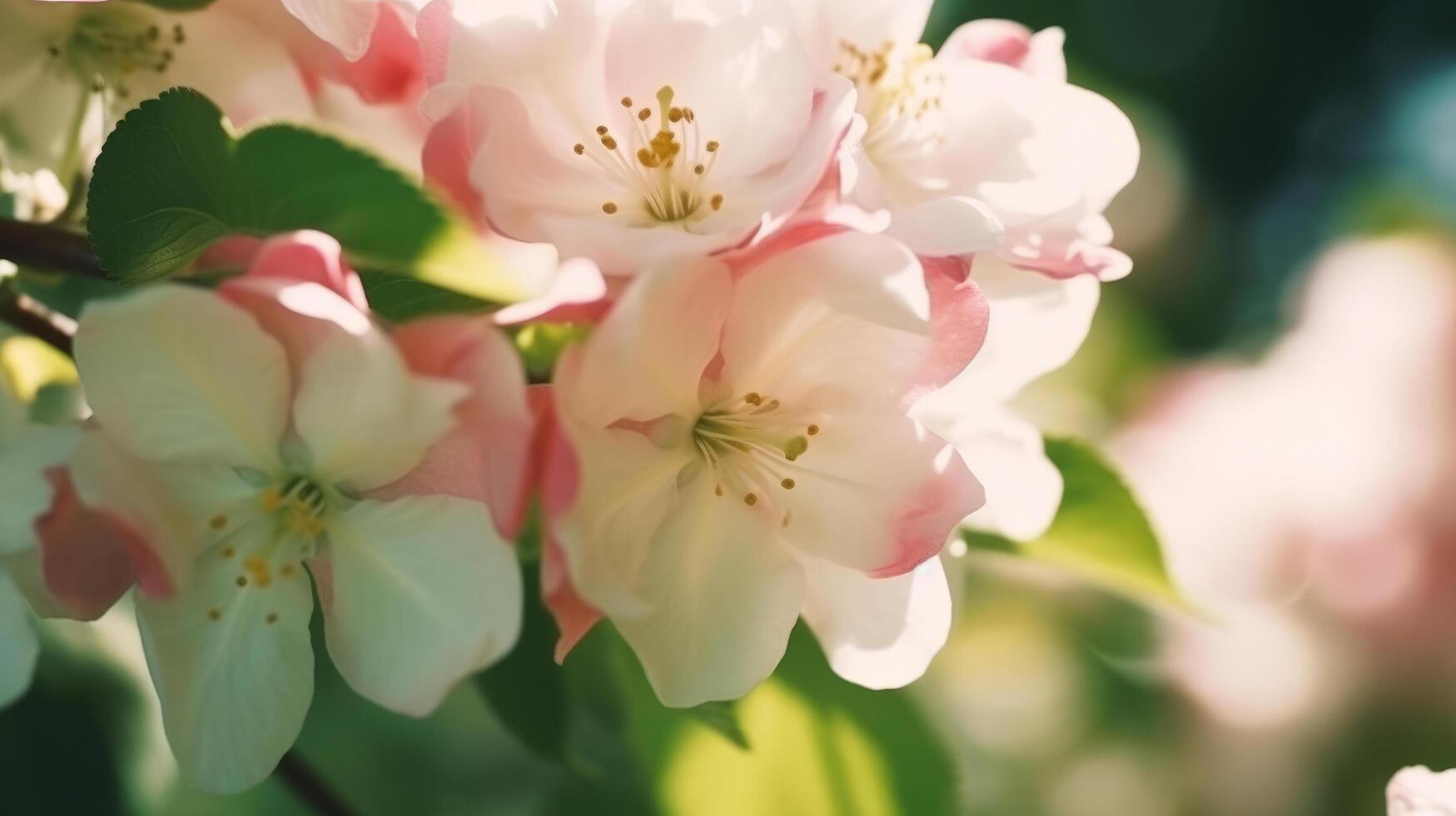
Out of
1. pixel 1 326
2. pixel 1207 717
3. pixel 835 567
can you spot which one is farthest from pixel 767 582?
pixel 1207 717

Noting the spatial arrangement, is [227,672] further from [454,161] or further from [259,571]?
[454,161]

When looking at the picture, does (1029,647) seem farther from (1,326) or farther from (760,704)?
(1,326)

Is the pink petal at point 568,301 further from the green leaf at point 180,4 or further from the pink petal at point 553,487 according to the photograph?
the green leaf at point 180,4

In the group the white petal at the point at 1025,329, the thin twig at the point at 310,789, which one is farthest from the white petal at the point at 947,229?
the thin twig at the point at 310,789

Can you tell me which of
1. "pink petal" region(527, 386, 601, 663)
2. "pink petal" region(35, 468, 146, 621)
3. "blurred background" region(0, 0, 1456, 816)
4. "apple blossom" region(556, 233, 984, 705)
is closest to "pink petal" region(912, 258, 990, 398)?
"apple blossom" region(556, 233, 984, 705)

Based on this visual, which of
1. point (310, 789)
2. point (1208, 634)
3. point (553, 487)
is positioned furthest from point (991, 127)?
point (1208, 634)
